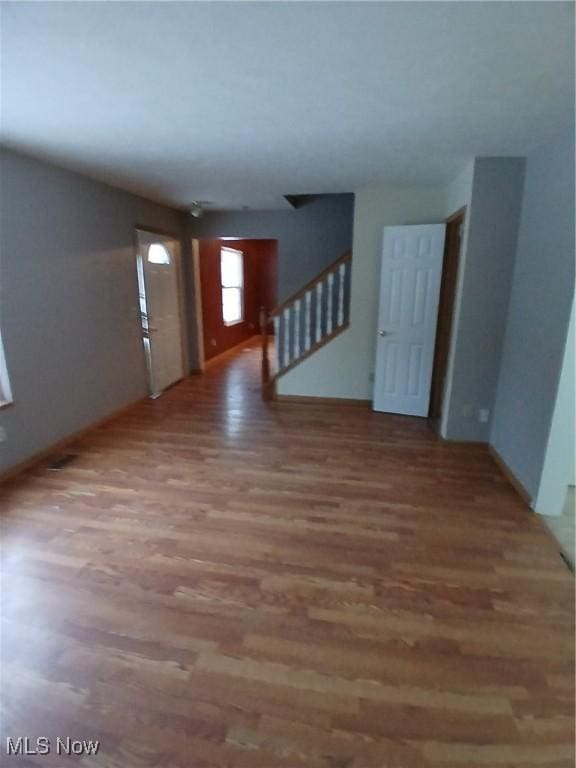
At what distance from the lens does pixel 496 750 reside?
3.94ft

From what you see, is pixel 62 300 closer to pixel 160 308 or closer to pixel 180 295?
pixel 160 308

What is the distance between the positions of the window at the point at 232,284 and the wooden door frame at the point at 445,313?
4487mm

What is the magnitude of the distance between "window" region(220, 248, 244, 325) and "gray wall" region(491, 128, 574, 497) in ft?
Result: 17.8

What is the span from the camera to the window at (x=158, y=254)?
4.67 m

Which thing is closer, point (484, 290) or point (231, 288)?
point (484, 290)

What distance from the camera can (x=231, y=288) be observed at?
7.97 metres

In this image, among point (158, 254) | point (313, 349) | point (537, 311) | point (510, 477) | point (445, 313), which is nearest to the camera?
point (537, 311)

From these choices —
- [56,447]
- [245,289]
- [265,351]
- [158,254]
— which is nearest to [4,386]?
[56,447]

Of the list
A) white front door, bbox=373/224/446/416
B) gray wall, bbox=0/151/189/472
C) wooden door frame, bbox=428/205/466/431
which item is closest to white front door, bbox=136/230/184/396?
gray wall, bbox=0/151/189/472

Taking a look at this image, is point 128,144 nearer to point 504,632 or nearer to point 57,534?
point 57,534

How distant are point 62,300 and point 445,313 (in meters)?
3.65

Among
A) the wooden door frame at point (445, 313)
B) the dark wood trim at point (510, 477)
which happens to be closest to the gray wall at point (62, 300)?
the wooden door frame at point (445, 313)

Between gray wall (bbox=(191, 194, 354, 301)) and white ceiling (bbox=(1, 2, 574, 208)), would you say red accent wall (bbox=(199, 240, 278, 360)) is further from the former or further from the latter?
white ceiling (bbox=(1, 2, 574, 208))
